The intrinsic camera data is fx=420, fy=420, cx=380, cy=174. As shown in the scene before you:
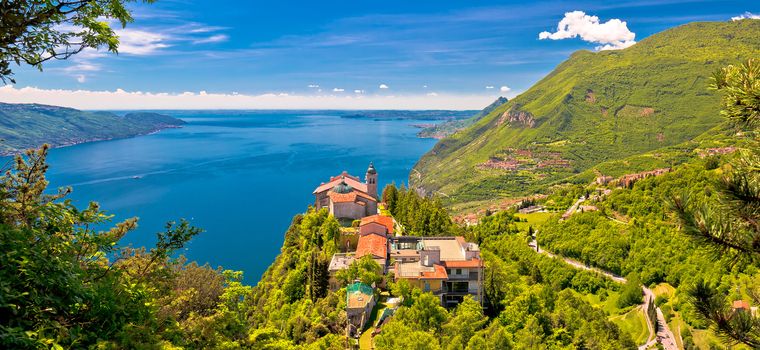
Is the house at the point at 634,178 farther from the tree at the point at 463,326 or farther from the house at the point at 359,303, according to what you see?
the house at the point at 359,303

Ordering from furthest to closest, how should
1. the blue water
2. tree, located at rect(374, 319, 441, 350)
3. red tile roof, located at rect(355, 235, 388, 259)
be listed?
the blue water, red tile roof, located at rect(355, 235, 388, 259), tree, located at rect(374, 319, 441, 350)

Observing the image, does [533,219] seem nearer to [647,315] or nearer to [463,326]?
[647,315]

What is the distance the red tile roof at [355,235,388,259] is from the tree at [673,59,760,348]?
27.0 meters

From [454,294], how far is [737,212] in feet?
Answer: 89.2

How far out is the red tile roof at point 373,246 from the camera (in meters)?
32.7

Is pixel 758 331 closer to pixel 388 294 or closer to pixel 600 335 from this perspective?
pixel 388 294

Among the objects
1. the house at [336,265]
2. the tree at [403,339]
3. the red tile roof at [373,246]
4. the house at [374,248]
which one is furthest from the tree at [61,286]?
the red tile roof at [373,246]

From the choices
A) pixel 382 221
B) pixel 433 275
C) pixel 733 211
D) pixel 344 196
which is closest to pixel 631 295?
pixel 382 221

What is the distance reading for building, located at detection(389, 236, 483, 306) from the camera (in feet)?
96.9

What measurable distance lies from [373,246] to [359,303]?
8.31 metres

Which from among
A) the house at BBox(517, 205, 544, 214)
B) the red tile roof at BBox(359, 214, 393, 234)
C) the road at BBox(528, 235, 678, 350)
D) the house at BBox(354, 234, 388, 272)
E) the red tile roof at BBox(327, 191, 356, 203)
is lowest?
the road at BBox(528, 235, 678, 350)

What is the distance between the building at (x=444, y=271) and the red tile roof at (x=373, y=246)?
3.74 ft

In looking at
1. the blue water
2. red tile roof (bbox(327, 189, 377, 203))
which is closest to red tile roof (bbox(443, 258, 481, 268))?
red tile roof (bbox(327, 189, 377, 203))

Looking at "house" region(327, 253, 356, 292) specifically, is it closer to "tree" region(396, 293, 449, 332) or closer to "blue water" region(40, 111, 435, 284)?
"tree" region(396, 293, 449, 332)
